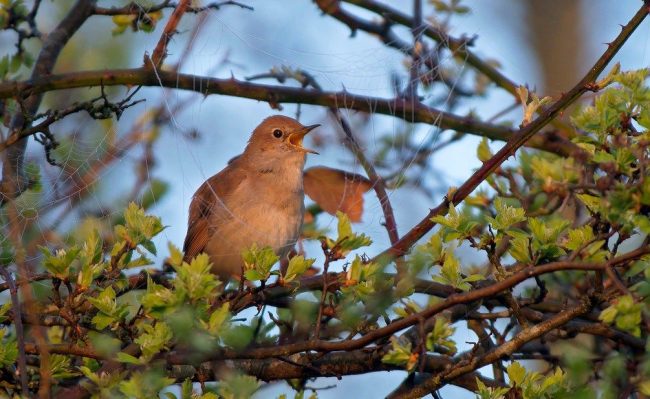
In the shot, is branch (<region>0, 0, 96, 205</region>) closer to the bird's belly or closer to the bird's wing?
the bird's wing

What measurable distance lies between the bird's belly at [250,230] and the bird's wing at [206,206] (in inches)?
3.0

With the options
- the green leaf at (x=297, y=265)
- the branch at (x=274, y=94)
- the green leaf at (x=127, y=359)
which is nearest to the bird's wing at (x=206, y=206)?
the branch at (x=274, y=94)

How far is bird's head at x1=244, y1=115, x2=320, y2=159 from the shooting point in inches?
215

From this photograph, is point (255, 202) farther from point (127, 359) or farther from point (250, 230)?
point (127, 359)

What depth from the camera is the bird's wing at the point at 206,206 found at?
16.3 feet

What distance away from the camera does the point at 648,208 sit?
2.52 meters

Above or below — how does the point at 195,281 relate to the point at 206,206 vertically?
Result: below

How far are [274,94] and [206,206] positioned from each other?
39.4 inches

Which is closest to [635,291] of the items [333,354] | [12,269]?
[333,354]

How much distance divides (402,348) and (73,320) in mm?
1207

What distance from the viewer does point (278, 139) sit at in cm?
559

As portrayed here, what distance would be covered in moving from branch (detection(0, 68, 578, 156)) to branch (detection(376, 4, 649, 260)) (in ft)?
0.83

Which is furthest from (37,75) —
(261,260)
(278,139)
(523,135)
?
(523,135)

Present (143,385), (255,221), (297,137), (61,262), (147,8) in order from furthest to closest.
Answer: (297,137) < (255,221) < (147,8) < (61,262) < (143,385)
